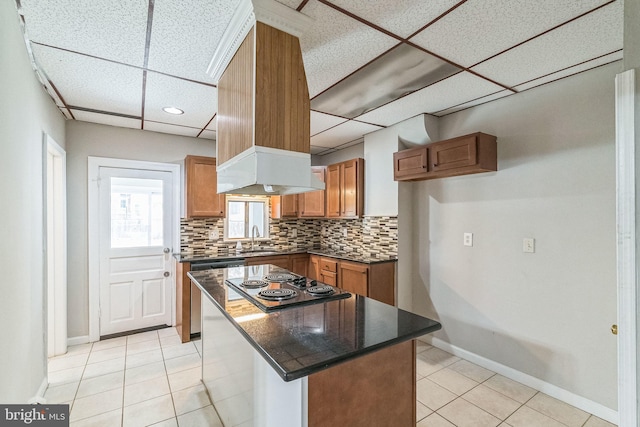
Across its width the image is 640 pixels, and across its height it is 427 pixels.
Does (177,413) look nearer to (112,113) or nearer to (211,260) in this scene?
(211,260)

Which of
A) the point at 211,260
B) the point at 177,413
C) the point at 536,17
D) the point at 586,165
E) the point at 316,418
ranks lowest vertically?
the point at 177,413

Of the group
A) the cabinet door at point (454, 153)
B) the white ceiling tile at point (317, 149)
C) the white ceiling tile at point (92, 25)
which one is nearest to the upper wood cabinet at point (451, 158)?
the cabinet door at point (454, 153)

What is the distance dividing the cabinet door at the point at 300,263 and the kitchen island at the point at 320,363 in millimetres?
2338

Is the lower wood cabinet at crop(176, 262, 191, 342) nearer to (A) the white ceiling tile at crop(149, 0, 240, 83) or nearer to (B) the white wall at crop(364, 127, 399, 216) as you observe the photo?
(A) the white ceiling tile at crop(149, 0, 240, 83)

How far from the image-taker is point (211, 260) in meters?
3.56

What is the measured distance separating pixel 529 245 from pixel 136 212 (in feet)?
13.7

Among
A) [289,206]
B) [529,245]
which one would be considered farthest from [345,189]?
[529,245]

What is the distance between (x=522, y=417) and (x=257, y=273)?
222 centimetres

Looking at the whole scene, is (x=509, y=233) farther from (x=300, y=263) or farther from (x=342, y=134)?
(x=300, y=263)

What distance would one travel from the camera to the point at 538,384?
2.41m

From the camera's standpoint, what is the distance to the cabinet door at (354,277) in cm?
328

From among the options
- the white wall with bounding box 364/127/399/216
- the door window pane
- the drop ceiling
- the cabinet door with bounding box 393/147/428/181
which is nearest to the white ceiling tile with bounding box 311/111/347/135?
the drop ceiling

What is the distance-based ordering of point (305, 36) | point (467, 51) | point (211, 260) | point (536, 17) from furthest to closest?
point (211, 260), point (467, 51), point (305, 36), point (536, 17)

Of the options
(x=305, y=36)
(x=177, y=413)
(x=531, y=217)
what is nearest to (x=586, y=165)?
(x=531, y=217)
